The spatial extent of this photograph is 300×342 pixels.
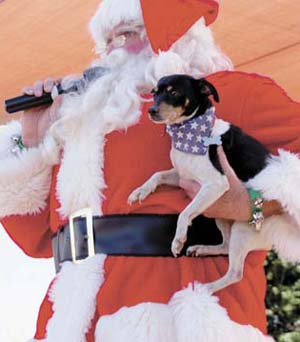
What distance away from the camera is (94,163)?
1417 millimetres

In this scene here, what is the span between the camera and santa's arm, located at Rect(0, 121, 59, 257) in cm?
156

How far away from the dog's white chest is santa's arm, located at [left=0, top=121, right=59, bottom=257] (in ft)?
0.98

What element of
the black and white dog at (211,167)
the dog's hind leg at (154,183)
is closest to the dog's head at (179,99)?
the black and white dog at (211,167)

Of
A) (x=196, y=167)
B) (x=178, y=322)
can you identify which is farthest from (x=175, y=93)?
(x=178, y=322)

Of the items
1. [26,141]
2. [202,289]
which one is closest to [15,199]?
[26,141]

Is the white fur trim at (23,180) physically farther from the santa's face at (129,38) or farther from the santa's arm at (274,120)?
the santa's arm at (274,120)

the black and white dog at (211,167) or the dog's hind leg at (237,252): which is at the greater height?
the black and white dog at (211,167)

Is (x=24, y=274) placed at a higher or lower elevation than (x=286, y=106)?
lower

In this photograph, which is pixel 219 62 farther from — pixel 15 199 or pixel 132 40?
pixel 15 199

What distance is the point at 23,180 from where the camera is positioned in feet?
5.20

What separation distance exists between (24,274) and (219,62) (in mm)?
2353

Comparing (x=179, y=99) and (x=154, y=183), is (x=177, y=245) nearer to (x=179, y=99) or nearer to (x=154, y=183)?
(x=154, y=183)

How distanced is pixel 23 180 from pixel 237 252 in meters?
0.50

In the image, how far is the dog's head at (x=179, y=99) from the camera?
1.23m
